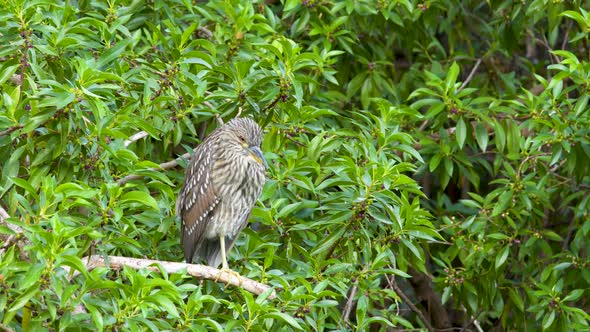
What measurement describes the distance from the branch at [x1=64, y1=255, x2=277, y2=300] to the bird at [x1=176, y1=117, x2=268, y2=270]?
513 millimetres

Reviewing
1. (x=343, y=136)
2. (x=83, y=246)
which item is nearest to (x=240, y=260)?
(x=343, y=136)

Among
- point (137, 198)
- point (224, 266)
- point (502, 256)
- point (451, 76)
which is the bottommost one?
point (502, 256)

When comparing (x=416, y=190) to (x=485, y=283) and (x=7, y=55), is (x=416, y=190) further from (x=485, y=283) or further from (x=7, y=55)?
(x=7, y=55)

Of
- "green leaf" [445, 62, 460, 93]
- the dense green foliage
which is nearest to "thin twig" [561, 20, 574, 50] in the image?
the dense green foliage

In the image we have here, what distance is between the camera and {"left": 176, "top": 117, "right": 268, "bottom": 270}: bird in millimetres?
5875

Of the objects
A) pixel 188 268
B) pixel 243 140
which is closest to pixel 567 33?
pixel 243 140

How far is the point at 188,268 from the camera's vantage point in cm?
506

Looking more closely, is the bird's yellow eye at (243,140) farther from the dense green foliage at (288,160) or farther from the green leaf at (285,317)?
the green leaf at (285,317)

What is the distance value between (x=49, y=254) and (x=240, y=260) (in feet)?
5.64

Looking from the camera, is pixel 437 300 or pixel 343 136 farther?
pixel 437 300

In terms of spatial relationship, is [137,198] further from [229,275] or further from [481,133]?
[481,133]

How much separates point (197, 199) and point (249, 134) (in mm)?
447

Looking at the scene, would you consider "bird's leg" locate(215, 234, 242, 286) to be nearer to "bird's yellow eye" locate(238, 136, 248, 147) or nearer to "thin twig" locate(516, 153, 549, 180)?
"bird's yellow eye" locate(238, 136, 248, 147)

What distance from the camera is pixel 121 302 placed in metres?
4.27
